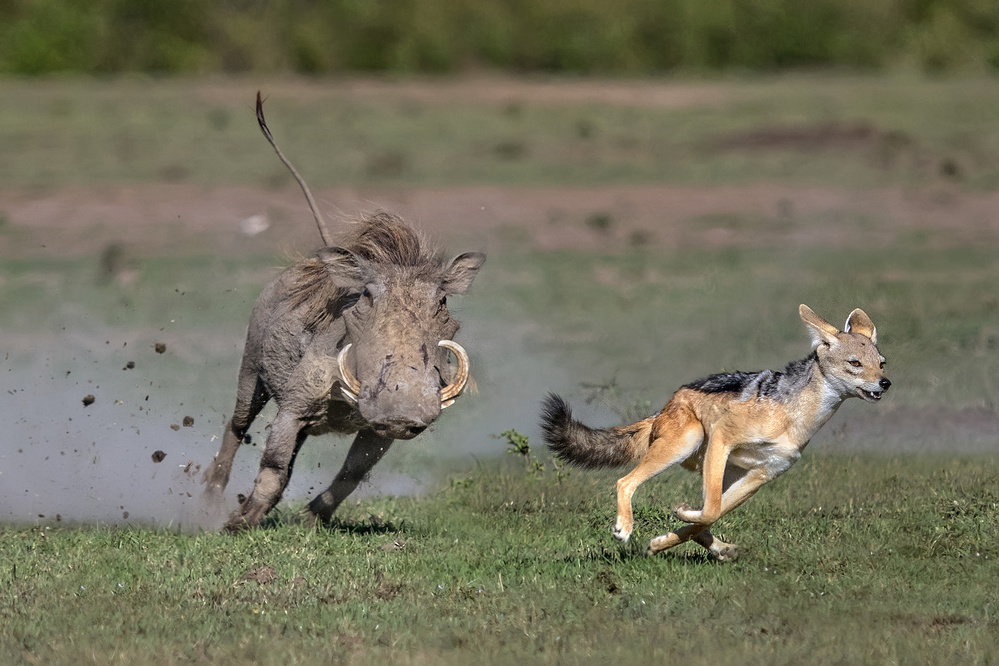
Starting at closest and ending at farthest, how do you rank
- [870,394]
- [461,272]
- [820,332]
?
1. [870,394]
2. [820,332]
3. [461,272]

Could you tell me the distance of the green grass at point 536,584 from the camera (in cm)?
742

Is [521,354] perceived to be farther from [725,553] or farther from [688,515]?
[688,515]

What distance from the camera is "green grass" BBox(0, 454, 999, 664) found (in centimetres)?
742

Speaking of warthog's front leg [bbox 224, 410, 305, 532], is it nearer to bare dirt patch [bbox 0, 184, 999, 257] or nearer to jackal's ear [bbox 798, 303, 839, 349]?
jackal's ear [bbox 798, 303, 839, 349]

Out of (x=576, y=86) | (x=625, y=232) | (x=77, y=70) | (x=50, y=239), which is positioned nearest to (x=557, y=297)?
(x=625, y=232)

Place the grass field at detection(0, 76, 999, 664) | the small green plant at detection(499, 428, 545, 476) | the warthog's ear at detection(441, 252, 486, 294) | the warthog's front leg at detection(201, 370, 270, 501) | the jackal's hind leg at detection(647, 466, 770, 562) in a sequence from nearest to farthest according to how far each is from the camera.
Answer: the grass field at detection(0, 76, 999, 664) → the jackal's hind leg at detection(647, 466, 770, 562) → the warthog's ear at detection(441, 252, 486, 294) → the warthog's front leg at detection(201, 370, 270, 501) → the small green plant at detection(499, 428, 545, 476)

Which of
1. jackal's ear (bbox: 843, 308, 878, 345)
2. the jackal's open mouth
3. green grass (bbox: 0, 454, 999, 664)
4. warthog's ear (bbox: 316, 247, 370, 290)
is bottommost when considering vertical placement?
green grass (bbox: 0, 454, 999, 664)

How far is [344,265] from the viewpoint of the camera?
10055mm

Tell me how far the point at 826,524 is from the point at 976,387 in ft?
17.8

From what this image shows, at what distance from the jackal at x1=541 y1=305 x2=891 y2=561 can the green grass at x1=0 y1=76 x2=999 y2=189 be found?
19.3 meters

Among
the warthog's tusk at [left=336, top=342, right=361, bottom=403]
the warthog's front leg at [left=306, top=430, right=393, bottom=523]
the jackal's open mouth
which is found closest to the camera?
the jackal's open mouth

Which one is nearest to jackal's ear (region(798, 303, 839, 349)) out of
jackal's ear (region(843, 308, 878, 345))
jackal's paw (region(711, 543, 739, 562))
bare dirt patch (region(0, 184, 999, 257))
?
jackal's ear (region(843, 308, 878, 345))

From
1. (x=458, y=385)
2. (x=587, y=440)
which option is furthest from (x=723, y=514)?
(x=458, y=385)

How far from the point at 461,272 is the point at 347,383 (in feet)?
4.47
